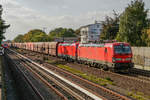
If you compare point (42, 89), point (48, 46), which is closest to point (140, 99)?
point (42, 89)

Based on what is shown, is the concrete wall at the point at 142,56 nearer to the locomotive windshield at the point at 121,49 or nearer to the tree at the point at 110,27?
the locomotive windshield at the point at 121,49

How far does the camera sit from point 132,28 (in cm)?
3061

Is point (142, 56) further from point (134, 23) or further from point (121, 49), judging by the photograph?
point (134, 23)

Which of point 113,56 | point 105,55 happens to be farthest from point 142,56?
point 113,56

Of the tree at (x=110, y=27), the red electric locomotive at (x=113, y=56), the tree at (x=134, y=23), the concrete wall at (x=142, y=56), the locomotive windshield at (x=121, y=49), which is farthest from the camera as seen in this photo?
the tree at (x=110, y=27)

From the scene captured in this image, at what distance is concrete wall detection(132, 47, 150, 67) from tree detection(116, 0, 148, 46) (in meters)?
5.47

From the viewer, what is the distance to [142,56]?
23.9 meters

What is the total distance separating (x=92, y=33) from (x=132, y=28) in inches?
2696

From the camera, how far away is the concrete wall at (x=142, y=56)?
2299 cm

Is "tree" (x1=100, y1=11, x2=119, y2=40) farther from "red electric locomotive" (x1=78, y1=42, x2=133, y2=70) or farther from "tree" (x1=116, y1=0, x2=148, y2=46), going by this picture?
"red electric locomotive" (x1=78, y1=42, x2=133, y2=70)

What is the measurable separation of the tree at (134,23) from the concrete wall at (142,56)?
5472mm

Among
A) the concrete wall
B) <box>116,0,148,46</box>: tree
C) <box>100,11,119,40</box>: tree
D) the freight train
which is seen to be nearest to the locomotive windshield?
the freight train

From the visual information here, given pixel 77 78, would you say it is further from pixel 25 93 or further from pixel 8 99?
pixel 8 99

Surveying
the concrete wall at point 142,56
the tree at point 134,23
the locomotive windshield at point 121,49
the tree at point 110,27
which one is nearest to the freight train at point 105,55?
the locomotive windshield at point 121,49
